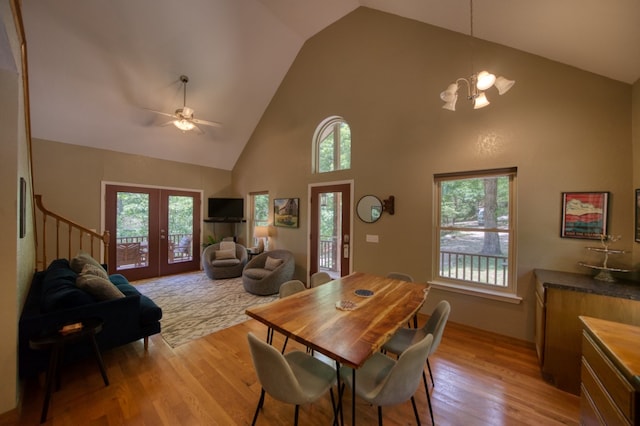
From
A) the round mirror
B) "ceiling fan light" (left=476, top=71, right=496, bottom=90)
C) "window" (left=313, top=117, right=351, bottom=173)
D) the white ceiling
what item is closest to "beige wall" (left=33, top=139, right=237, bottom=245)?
the white ceiling

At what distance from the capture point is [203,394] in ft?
6.16

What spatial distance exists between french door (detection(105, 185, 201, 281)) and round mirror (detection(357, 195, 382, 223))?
4373 mm

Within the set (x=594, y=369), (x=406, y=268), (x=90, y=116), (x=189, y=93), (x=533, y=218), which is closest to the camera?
(x=594, y=369)

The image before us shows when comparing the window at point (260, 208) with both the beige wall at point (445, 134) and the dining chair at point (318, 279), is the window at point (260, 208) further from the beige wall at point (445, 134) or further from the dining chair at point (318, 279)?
the dining chair at point (318, 279)

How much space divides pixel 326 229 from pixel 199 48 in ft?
12.6

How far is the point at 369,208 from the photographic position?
376 cm

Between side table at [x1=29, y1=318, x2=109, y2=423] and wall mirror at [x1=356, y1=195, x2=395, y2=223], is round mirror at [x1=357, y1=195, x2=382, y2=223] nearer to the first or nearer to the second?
wall mirror at [x1=356, y1=195, x2=395, y2=223]

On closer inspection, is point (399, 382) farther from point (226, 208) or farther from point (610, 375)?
point (226, 208)

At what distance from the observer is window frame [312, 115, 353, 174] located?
4371 mm

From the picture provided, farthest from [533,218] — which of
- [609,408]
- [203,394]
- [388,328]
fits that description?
[203,394]

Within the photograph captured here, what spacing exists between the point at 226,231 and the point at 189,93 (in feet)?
11.4

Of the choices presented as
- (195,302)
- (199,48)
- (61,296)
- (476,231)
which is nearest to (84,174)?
(199,48)

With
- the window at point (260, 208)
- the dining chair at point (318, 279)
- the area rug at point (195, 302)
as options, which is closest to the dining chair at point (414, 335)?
the dining chair at point (318, 279)

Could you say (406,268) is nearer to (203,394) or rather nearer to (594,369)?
(594,369)
